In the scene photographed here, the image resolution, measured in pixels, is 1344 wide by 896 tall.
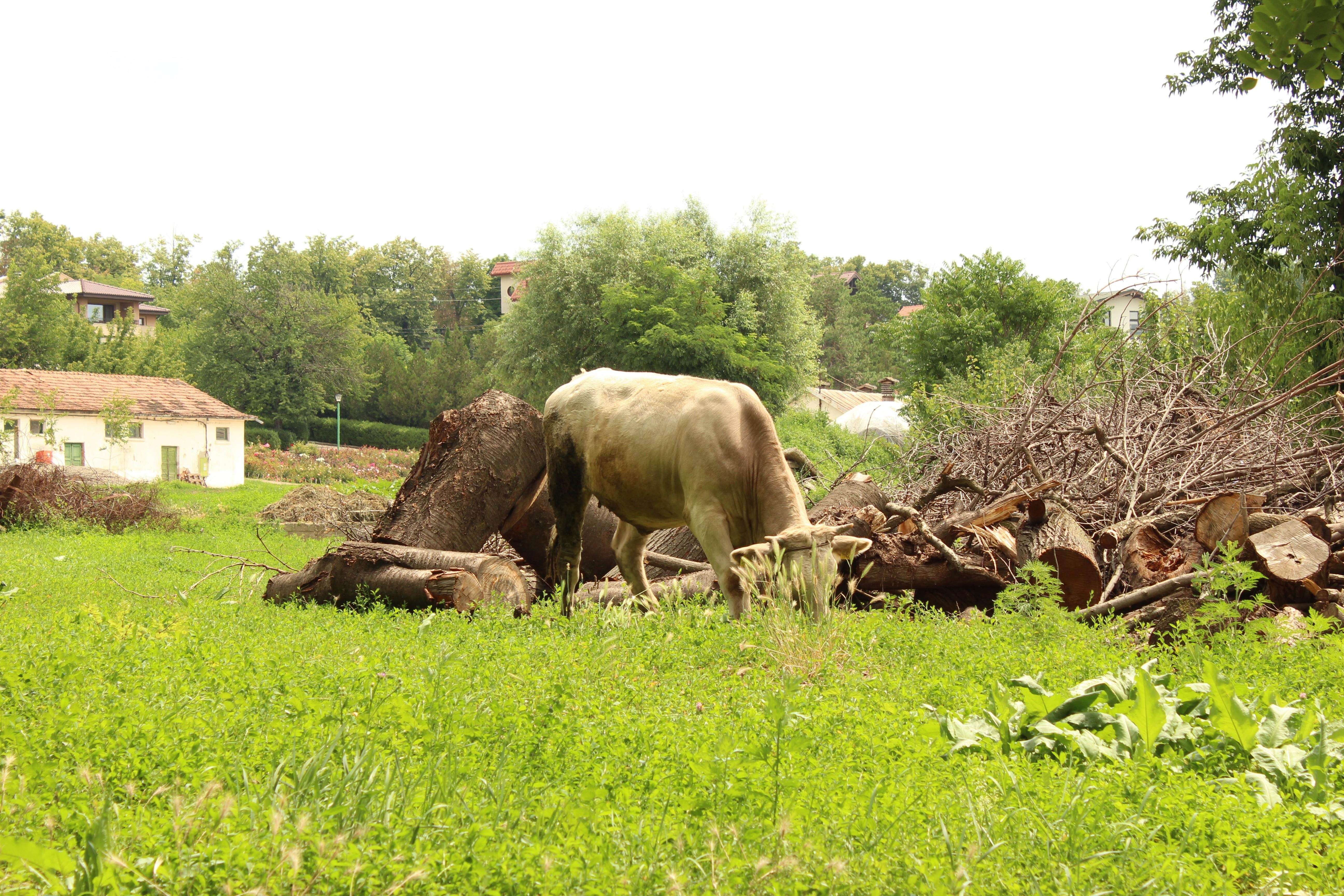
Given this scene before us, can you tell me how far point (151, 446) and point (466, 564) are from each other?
131 ft

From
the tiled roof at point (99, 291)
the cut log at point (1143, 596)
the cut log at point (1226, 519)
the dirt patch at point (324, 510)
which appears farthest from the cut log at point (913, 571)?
the tiled roof at point (99, 291)

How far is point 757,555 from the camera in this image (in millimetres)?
6363

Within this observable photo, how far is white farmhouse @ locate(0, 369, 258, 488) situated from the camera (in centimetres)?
3862

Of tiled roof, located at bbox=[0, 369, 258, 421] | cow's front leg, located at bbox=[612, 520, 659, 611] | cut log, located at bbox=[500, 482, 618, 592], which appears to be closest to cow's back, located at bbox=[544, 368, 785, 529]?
cow's front leg, located at bbox=[612, 520, 659, 611]

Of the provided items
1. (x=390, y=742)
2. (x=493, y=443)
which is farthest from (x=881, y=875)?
(x=493, y=443)

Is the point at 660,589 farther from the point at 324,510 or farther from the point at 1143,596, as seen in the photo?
the point at 324,510

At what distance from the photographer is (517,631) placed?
6723 mm

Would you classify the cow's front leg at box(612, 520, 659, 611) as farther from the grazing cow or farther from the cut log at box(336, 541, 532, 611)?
the cut log at box(336, 541, 532, 611)

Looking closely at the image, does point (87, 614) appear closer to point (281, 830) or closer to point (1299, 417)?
point (281, 830)

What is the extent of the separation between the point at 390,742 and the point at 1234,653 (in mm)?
4829

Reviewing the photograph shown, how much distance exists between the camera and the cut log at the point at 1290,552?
290 inches

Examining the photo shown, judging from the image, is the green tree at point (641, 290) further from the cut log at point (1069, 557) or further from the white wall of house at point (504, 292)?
the white wall of house at point (504, 292)

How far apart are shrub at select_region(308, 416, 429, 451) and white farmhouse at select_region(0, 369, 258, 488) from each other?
1326cm

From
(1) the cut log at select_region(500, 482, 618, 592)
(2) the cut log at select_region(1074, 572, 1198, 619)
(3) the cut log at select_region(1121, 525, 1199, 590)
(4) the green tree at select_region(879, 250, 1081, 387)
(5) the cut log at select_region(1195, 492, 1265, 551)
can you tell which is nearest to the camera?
(2) the cut log at select_region(1074, 572, 1198, 619)
